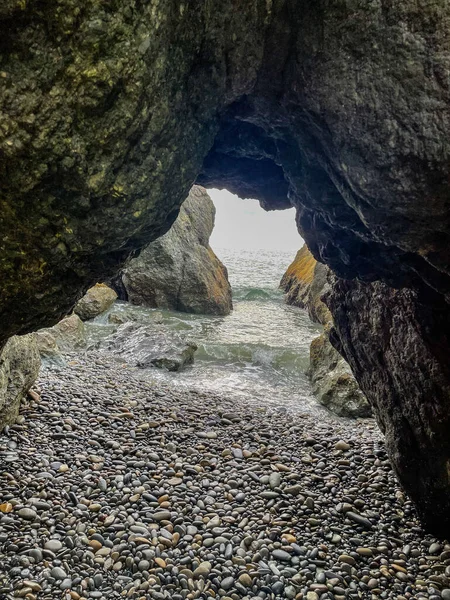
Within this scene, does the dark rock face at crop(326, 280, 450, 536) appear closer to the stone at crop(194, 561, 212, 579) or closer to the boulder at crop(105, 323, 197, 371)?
the stone at crop(194, 561, 212, 579)

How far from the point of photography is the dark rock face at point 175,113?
8.21 ft

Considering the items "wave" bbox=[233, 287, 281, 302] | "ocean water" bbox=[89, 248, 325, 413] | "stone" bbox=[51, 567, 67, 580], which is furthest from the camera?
"wave" bbox=[233, 287, 281, 302]

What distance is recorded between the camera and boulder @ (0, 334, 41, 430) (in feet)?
19.8

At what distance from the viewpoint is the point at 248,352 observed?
46.3 feet

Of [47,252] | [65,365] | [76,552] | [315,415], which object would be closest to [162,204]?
[47,252]

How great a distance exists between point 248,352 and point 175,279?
23.1 feet

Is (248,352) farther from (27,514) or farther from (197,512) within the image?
(27,514)

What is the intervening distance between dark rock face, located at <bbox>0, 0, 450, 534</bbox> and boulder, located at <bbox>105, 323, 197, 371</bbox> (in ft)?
26.2

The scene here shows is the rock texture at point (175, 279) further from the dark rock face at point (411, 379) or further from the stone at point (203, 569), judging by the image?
the stone at point (203, 569)

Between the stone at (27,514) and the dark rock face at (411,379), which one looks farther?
the stone at (27,514)

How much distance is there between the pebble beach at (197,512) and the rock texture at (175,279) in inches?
485

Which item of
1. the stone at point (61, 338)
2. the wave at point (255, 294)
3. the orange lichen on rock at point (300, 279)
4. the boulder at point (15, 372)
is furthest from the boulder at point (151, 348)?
the wave at point (255, 294)

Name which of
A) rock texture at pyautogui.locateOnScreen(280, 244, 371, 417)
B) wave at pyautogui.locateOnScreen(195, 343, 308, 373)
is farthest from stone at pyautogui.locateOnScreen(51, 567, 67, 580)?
wave at pyautogui.locateOnScreen(195, 343, 308, 373)

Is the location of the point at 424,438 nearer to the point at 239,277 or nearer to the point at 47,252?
the point at 47,252
